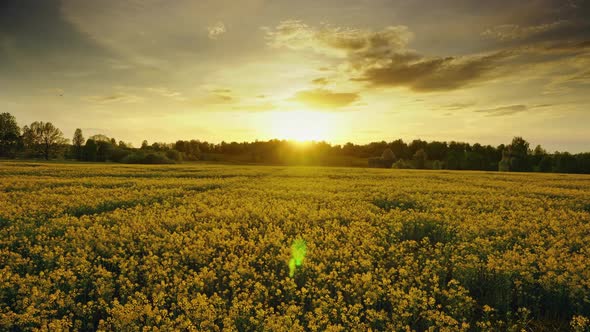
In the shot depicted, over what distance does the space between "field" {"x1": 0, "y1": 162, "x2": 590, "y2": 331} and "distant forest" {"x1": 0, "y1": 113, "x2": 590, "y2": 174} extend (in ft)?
254

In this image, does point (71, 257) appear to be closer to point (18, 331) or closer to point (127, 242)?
point (127, 242)

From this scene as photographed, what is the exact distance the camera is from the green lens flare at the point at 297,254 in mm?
7182

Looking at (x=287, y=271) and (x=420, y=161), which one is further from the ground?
(x=420, y=161)

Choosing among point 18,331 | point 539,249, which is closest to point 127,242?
point 18,331

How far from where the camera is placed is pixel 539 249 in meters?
8.53

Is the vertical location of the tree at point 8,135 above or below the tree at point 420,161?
above

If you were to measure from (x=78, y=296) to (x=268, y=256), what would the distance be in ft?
12.6

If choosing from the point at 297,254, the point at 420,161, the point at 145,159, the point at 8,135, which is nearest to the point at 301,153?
the point at 420,161

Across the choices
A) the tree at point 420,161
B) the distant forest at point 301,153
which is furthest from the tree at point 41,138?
the tree at point 420,161

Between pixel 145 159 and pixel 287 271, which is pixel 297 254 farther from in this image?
pixel 145 159

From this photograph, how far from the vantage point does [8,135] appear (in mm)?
93312

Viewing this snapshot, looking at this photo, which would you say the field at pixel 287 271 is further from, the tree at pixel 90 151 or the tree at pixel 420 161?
the tree at pixel 90 151

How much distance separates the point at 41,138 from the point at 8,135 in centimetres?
908

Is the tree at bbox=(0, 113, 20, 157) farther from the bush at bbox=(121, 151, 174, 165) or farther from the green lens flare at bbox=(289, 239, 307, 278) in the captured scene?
the green lens flare at bbox=(289, 239, 307, 278)
